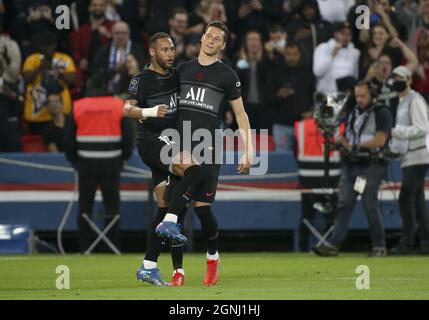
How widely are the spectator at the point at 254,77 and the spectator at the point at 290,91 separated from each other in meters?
0.15

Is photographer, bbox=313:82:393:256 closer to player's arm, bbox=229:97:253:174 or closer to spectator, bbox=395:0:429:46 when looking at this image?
spectator, bbox=395:0:429:46

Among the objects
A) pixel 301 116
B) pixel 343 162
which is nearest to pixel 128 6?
pixel 301 116

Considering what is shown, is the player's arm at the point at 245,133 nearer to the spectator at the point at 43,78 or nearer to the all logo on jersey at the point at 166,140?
the all logo on jersey at the point at 166,140

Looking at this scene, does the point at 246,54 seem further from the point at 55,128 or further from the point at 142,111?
the point at 142,111

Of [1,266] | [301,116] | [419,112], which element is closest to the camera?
[1,266]

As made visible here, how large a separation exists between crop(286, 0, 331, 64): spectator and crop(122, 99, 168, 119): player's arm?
841 cm

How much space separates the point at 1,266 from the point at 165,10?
716 centimetres

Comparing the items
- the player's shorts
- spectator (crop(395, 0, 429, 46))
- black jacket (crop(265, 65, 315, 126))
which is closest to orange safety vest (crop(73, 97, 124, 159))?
black jacket (crop(265, 65, 315, 126))

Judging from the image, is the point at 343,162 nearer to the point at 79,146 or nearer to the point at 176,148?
the point at 79,146

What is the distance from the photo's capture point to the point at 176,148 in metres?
12.3

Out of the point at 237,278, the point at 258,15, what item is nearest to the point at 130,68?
the point at 258,15

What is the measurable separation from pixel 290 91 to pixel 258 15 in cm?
202

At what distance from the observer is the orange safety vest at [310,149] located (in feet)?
61.0

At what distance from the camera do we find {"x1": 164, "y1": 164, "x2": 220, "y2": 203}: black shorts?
12.3m
